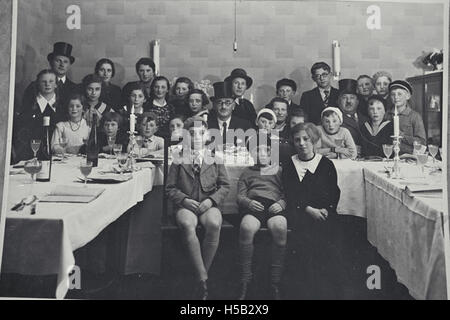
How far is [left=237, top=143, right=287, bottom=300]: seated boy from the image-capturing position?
1.57 meters

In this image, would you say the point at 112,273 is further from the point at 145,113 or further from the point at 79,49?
the point at 79,49

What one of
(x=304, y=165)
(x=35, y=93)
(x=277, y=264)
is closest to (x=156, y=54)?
(x=35, y=93)

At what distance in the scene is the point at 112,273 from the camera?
1588mm

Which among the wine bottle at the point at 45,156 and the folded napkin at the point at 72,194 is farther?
the wine bottle at the point at 45,156

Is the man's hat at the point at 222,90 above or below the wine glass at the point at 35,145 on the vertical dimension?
above

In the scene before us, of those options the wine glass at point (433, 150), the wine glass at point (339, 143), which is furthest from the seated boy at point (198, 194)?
the wine glass at point (433, 150)

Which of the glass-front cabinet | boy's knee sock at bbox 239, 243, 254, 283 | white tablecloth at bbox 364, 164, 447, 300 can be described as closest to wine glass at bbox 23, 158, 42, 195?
boy's knee sock at bbox 239, 243, 254, 283

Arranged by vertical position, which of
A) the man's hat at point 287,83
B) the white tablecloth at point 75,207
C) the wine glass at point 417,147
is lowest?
the white tablecloth at point 75,207

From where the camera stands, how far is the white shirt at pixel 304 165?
1.62 meters

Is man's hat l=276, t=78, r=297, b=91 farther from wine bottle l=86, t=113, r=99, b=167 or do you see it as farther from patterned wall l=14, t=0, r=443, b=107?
wine bottle l=86, t=113, r=99, b=167

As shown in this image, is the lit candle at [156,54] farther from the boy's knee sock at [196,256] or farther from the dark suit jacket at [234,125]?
the boy's knee sock at [196,256]

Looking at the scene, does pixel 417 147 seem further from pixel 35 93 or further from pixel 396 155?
pixel 35 93

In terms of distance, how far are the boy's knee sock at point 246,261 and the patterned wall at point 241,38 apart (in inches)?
23.3
